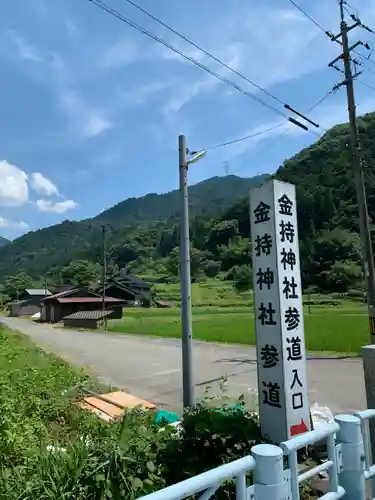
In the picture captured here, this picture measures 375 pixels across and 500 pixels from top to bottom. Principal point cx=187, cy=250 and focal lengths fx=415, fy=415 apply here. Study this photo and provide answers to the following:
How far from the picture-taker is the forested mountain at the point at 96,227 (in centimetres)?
12049

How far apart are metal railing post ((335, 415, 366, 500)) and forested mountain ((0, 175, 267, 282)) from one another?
3989 inches

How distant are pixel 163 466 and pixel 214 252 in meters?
79.6

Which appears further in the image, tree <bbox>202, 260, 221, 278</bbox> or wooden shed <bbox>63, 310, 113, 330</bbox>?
tree <bbox>202, 260, 221, 278</bbox>

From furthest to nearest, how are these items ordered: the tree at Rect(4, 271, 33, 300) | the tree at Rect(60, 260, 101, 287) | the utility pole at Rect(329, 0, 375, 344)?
the tree at Rect(60, 260, 101, 287)
the tree at Rect(4, 271, 33, 300)
the utility pole at Rect(329, 0, 375, 344)

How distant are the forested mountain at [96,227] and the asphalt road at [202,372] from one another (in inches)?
3486

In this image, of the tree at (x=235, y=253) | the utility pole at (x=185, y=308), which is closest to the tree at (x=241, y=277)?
the tree at (x=235, y=253)

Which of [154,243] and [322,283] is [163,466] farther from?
[154,243]

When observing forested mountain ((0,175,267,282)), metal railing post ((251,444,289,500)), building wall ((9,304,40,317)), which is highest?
forested mountain ((0,175,267,282))

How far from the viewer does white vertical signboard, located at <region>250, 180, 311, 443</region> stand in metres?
3.45

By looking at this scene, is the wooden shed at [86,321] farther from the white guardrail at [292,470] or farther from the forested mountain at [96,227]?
the forested mountain at [96,227]

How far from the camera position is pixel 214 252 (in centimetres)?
8256

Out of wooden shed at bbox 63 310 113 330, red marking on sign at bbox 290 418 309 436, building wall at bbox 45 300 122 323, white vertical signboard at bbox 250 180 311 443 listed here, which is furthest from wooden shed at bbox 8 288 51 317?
red marking on sign at bbox 290 418 309 436

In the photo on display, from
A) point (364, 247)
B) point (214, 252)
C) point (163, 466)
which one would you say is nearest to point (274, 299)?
point (163, 466)

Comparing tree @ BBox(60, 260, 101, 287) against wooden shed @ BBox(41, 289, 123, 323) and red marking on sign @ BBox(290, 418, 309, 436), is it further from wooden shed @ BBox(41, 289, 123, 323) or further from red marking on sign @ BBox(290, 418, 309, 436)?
red marking on sign @ BBox(290, 418, 309, 436)
